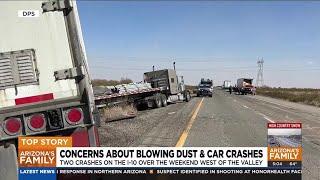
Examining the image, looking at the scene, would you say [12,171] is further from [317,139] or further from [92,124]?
[317,139]

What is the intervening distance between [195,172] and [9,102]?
2.55 m

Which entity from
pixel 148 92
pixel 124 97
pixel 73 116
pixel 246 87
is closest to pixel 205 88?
pixel 246 87

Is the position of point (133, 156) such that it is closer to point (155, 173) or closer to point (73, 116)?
point (155, 173)

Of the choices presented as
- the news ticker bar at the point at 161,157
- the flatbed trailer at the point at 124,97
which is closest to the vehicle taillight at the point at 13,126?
the news ticker bar at the point at 161,157

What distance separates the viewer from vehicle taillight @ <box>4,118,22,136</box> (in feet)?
20.3

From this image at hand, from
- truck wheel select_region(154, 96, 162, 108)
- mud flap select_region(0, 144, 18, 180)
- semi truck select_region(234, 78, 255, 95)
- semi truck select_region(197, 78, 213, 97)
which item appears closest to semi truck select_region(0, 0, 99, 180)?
mud flap select_region(0, 144, 18, 180)

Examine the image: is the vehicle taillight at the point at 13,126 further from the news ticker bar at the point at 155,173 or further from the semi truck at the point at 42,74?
the news ticker bar at the point at 155,173

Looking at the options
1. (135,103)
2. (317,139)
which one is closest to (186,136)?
(317,139)

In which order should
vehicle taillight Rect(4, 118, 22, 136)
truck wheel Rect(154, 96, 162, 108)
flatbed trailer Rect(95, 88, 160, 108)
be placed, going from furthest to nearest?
truck wheel Rect(154, 96, 162, 108), flatbed trailer Rect(95, 88, 160, 108), vehicle taillight Rect(4, 118, 22, 136)

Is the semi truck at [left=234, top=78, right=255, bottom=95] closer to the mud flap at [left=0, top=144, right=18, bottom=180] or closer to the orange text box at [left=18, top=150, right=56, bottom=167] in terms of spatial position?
the mud flap at [left=0, top=144, right=18, bottom=180]

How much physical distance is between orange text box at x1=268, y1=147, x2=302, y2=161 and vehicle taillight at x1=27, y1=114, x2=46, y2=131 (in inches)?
111

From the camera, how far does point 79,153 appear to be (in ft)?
18.3

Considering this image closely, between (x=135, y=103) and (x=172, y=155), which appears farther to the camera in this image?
(x=135, y=103)

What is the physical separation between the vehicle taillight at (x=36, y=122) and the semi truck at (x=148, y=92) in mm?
20488
